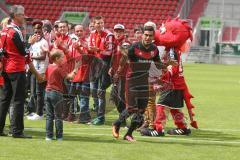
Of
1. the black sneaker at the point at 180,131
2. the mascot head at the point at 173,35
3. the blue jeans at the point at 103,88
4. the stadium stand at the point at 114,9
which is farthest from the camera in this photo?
the stadium stand at the point at 114,9

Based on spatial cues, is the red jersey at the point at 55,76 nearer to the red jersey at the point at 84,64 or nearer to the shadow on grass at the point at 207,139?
the shadow on grass at the point at 207,139

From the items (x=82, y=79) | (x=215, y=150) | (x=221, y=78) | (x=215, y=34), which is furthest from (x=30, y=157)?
(x=215, y=34)

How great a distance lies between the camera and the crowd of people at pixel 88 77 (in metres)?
10.2

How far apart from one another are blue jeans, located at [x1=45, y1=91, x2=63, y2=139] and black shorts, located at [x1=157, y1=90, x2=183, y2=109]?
6.33 ft

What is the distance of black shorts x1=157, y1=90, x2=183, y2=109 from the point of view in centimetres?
1132

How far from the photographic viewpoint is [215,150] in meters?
9.63

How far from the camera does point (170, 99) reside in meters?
11.3

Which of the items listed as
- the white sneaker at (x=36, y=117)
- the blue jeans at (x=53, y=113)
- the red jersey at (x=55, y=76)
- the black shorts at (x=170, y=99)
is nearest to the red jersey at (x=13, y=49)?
the red jersey at (x=55, y=76)

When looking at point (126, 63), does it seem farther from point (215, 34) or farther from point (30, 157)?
point (215, 34)

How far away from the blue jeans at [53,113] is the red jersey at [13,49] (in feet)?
2.02

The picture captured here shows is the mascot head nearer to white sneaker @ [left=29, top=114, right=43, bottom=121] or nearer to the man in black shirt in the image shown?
the man in black shirt

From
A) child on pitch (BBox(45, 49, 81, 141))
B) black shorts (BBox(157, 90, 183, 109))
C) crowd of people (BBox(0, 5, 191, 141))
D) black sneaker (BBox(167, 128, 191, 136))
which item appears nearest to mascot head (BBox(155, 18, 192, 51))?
crowd of people (BBox(0, 5, 191, 141))

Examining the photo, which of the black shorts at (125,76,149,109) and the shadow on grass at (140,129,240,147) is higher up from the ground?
the black shorts at (125,76,149,109)

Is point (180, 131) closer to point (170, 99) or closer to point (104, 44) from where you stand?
point (170, 99)
